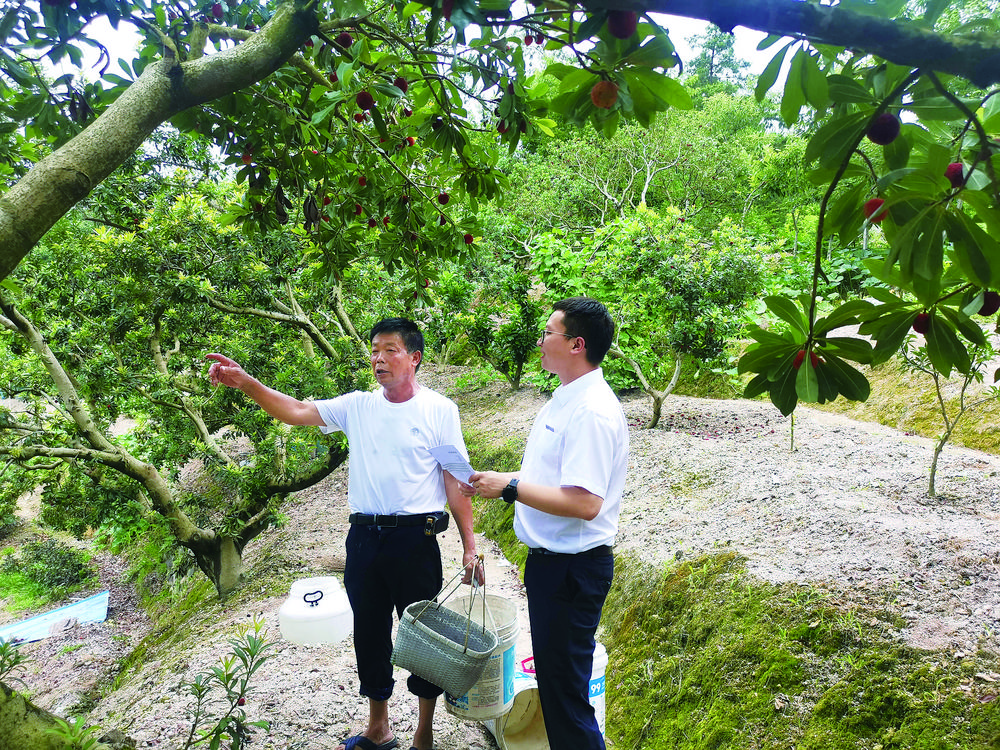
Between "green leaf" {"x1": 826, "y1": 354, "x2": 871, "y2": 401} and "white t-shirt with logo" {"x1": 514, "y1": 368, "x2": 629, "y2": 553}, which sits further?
"white t-shirt with logo" {"x1": 514, "y1": 368, "x2": 629, "y2": 553}

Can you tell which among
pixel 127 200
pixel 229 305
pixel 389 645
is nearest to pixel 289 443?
pixel 229 305

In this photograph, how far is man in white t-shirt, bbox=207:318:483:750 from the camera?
8.20ft

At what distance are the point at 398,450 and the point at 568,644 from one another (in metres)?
0.97

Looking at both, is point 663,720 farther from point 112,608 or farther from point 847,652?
point 112,608

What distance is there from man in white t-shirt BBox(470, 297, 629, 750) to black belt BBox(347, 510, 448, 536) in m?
0.45

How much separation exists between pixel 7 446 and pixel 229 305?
1.98 metres

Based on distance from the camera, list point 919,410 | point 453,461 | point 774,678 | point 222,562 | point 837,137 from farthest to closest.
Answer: point 919,410
point 222,562
point 774,678
point 453,461
point 837,137

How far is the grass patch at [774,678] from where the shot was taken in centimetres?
221

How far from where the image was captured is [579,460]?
78.7 inches

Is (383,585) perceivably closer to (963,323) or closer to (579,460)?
(579,460)

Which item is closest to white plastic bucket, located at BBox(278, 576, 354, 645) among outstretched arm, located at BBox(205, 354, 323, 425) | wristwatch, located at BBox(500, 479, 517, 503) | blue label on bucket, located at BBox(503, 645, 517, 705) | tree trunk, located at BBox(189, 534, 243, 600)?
outstretched arm, located at BBox(205, 354, 323, 425)

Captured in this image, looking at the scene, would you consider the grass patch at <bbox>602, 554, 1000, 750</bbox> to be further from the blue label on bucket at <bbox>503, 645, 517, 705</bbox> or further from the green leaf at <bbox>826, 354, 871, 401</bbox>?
the green leaf at <bbox>826, 354, 871, 401</bbox>

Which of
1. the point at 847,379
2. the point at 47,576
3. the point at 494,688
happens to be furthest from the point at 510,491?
the point at 47,576

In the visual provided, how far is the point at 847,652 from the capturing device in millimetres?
2539
